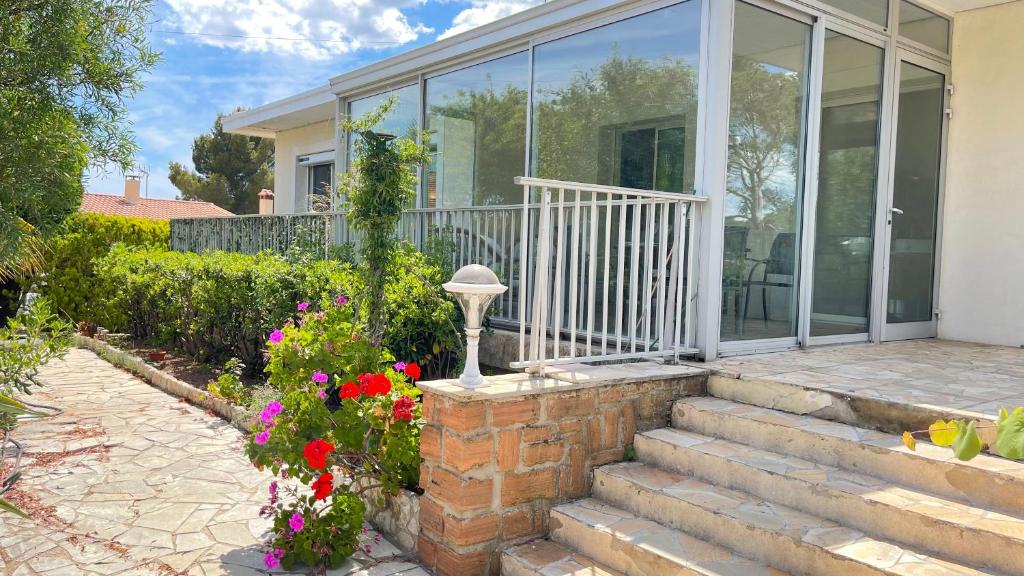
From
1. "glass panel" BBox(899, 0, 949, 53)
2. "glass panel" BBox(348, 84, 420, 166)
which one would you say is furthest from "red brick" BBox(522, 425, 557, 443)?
"glass panel" BBox(348, 84, 420, 166)

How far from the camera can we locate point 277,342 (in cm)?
381

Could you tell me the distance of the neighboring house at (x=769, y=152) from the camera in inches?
178

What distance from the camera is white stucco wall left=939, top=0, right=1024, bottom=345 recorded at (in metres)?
5.71

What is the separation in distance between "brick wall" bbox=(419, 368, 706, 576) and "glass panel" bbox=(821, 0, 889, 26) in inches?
137

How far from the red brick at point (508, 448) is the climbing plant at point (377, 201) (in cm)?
222

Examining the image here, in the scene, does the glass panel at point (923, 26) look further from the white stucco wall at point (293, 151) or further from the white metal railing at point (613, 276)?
the white stucco wall at point (293, 151)

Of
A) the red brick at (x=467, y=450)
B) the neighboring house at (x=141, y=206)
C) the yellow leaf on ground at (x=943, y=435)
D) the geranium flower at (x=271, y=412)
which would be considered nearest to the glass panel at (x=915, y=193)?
the red brick at (x=467, y=450)

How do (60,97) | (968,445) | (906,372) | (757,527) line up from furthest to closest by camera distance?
(906,372) → (60,97) → (757,527) → (968,445)

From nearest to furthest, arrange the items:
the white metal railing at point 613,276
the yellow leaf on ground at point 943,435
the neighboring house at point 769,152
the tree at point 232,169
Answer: the yellow leaf on ground at point 943,435 → the white metal railing at point 613,276 → the neighboring house at point 769,152 → the tree at point 232,169

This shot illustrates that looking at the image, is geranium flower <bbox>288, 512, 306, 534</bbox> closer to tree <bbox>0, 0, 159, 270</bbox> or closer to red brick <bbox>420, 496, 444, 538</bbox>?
red brick <bbox>420, 496, 444, 538</bbox>

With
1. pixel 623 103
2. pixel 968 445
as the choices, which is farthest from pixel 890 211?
pixel 968 445

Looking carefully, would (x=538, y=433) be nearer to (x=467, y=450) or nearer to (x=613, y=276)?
(x=467, y=450)

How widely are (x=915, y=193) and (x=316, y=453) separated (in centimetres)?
528

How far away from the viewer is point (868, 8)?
5320 millimetres
